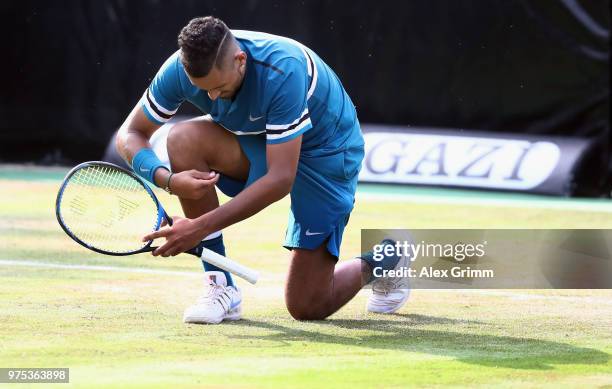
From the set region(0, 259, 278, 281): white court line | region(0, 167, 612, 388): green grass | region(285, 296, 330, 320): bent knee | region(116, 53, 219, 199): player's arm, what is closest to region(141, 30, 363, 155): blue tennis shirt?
region(116, 53, 219, 199): player's arm

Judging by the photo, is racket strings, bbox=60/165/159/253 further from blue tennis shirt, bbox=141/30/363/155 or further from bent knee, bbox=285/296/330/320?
bent knee, bbox=285/296/330/320

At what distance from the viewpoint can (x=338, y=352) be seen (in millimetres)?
4312

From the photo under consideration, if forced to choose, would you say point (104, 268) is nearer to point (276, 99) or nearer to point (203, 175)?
point (203, 175)

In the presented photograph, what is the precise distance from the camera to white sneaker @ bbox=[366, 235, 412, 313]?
5297 millimetres

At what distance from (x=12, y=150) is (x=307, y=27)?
320cm

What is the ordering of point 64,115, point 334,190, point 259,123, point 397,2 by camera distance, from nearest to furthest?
1. point 259,123
2. point 334,190
3. point 397,2
4. point 64,115

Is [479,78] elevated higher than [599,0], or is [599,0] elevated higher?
[599,0]

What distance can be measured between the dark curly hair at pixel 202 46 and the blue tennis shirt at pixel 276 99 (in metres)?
0.27

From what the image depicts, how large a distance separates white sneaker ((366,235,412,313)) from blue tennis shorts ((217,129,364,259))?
1.00ft

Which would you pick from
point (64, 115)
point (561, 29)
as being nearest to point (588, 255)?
point (561, 29)

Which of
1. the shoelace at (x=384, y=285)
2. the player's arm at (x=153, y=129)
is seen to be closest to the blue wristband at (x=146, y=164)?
the player's arm at (x=153, y=129)

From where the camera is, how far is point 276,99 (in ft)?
14.8

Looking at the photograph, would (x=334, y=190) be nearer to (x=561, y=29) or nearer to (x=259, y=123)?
(x=259, y=123)

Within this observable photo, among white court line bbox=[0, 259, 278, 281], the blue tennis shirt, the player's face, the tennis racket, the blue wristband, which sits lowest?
white court line bbox=[0, 259, 278, 281]
